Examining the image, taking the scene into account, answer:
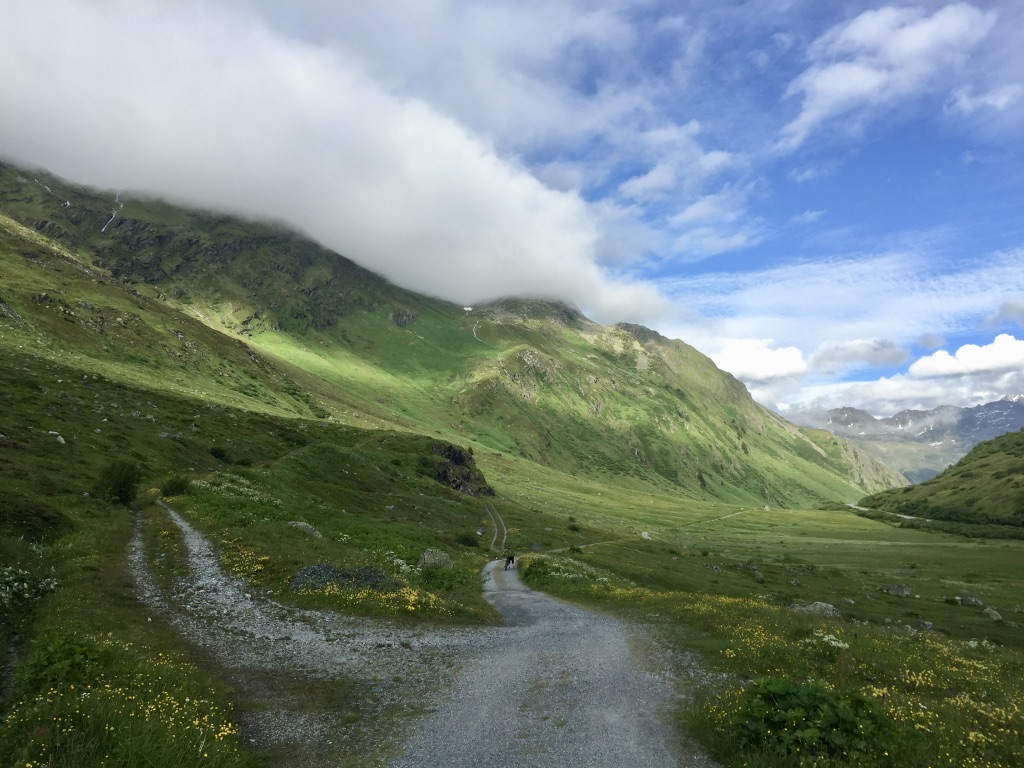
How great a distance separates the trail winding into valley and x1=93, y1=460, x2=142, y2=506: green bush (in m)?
18.2

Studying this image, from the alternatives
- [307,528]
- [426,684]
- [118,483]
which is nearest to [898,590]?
[307,528]

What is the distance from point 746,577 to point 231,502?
82250mm

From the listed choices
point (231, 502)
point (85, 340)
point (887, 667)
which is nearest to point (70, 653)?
point (887, 667)

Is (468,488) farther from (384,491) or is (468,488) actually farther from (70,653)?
(70,653)

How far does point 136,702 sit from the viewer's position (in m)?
12.0

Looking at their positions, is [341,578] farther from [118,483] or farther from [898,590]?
[898,590]

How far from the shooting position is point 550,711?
16.3m

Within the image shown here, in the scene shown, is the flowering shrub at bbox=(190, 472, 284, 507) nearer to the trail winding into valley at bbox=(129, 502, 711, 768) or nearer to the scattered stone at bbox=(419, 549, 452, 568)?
the scattered stone at bbox=(419, 549, 452, 568)

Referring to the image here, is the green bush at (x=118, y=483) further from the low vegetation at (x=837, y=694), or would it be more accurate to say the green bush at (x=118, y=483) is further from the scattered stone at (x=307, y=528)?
the low vegetation at (x=837, y=694)

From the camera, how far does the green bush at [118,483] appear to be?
44.0 metres

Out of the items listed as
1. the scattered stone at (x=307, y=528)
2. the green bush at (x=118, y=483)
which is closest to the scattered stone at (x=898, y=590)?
the scattered stone at (x=307, y=528)

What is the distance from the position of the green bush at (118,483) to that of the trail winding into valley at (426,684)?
1817cm

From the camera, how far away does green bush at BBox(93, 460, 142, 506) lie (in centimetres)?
4403

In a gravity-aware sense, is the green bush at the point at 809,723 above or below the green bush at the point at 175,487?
above
